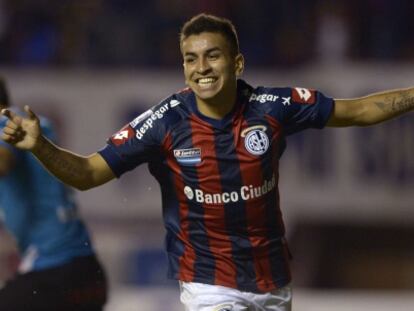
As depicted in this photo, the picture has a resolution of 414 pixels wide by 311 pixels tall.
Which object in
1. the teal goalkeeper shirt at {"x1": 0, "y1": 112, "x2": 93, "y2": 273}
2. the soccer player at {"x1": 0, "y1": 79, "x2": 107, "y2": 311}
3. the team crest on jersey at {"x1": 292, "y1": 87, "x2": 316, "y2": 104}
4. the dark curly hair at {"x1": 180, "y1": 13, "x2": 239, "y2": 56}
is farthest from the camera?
the teal goalkeeper shirt at {"x1": 0, "y1": 112, "x2": 93, "y2": 273}

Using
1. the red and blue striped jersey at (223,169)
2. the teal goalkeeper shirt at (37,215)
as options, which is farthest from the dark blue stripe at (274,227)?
the teal goalkeeper shirt at (37,215)

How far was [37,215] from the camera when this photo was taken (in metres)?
6.68

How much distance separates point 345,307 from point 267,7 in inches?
130

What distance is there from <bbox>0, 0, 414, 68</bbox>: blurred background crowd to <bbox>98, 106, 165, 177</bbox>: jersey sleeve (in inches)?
233

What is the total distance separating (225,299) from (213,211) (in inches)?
15.1

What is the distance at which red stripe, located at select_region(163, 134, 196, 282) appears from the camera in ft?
19.6

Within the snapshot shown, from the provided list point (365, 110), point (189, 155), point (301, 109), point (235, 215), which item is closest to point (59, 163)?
point (189, 155)

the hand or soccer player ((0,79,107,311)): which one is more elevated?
the hand

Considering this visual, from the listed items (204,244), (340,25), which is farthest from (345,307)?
(204,244)

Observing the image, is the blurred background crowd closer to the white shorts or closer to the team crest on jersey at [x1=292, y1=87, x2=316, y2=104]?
the team crest on jersey at [x1=292, y1=87, x2=316, y2=104]

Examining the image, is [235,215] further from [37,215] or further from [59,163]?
[37,215]

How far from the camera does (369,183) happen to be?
1181cm

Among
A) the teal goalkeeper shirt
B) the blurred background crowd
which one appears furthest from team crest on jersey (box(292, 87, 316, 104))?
the blurred background crowd

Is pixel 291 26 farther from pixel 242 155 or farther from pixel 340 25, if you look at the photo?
pixel 242 155
